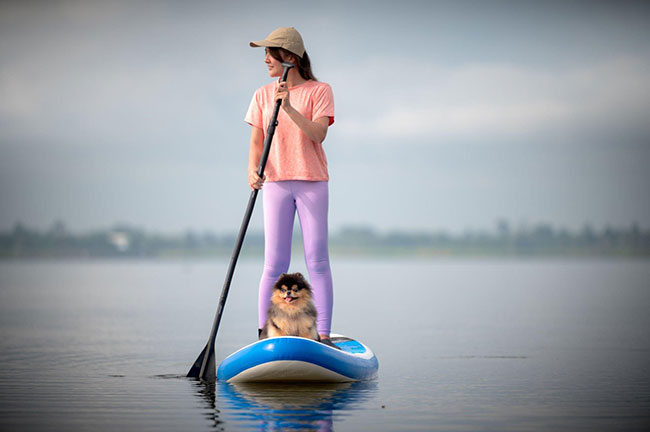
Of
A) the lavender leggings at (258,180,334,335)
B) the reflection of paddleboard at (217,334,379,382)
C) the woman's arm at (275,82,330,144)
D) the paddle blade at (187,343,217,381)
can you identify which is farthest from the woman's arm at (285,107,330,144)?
the paddle blade at (187,343,217,381)

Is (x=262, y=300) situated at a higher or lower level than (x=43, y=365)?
higher

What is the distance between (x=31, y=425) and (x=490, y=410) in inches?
99.0

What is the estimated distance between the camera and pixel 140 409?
211 inches

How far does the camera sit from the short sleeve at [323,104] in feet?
21.6

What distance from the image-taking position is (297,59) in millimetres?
6711

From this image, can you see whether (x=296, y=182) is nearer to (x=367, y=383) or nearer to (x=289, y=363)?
(x=289, y=363)

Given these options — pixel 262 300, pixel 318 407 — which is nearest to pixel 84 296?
pixel 262 300

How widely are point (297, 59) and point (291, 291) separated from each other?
174 centimetres

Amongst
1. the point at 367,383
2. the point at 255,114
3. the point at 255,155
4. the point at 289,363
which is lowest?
the point at 367,383

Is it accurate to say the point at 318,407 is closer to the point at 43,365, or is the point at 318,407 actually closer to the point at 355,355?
the point at 355,355

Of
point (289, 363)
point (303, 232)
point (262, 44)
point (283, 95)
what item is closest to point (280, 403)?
point (289, 363)

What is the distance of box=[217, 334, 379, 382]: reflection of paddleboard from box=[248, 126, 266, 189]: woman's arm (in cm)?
112

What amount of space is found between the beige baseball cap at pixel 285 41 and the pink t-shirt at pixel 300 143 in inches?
11.1

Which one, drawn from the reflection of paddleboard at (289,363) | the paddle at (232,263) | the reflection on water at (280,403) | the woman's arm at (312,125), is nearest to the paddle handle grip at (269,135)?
the paddle at (232,263)
